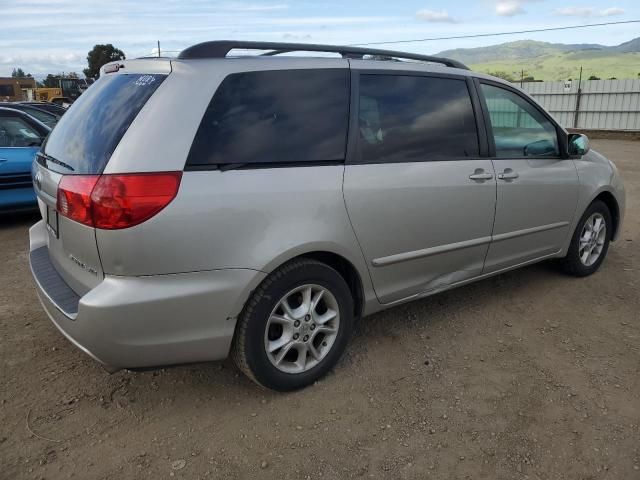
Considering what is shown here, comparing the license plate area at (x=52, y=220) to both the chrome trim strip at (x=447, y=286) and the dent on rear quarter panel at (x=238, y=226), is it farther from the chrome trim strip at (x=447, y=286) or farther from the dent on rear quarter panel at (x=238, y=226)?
the chrome trim strip at (x=447, y=286)

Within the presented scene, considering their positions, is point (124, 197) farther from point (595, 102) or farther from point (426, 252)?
point (595, 102)

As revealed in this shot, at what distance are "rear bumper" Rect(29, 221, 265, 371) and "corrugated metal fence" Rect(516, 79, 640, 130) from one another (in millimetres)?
18772

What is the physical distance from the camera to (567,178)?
167 inches

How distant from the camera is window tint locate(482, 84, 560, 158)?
3.79 m

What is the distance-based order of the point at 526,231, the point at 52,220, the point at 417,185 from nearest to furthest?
1. the point at 52,220
2. the point at 417,185
3. the point at 526,231

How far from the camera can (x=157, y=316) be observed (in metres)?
2.40

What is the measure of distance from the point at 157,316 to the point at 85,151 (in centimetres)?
88

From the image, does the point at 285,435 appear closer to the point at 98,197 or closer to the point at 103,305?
the point at 103,305

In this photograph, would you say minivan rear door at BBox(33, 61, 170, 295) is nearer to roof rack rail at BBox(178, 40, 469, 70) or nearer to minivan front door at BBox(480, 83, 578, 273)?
roof rack rail at BBox(178, 40, 469, 70)

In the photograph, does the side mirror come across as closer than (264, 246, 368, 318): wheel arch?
No

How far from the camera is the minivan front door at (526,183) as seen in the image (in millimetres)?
3777

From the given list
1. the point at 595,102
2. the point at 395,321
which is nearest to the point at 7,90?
the point at 595,102

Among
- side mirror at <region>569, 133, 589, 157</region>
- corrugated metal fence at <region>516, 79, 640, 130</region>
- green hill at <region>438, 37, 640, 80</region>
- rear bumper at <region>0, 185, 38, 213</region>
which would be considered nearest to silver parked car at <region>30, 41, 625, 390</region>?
side mirror at <region>569, 133, 589, 157</region>

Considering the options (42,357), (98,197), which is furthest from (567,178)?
(42,357)
